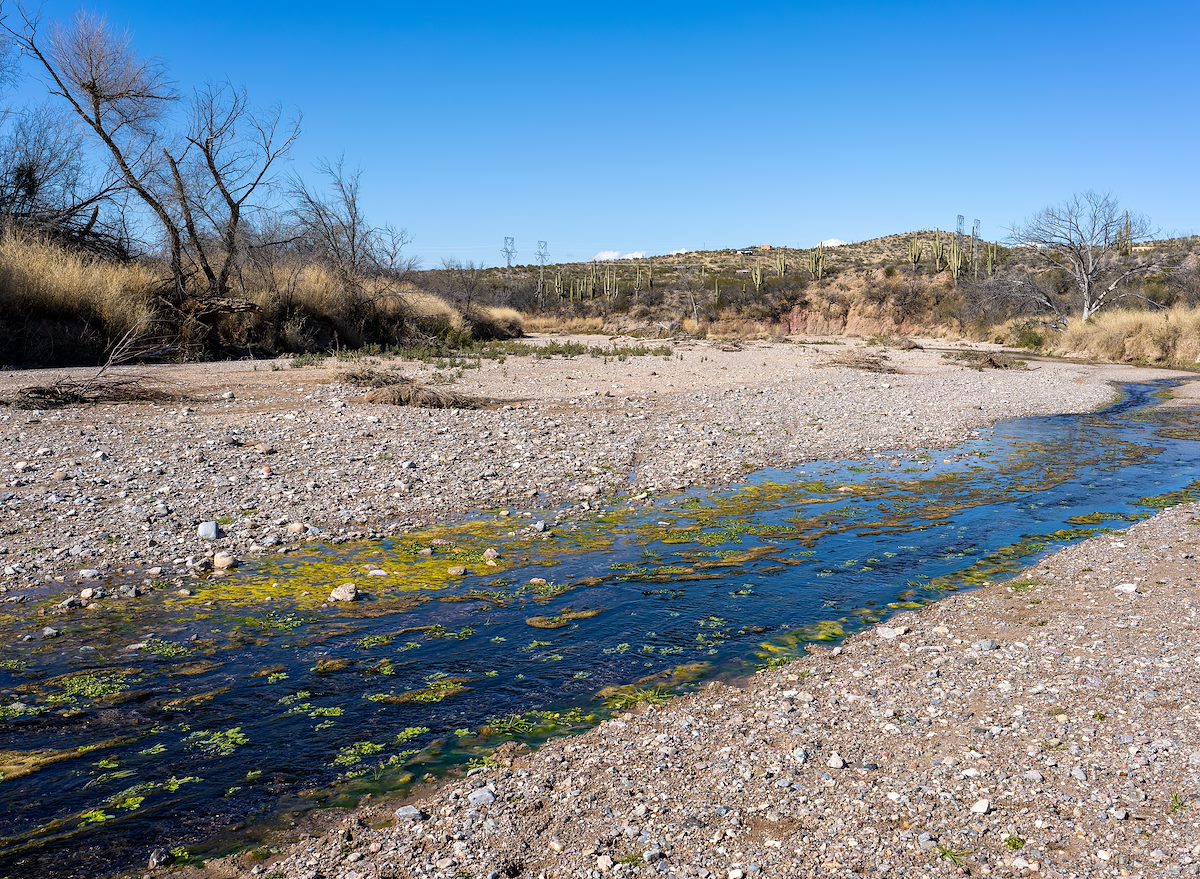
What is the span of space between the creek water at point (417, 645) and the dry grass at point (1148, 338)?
24.4 meters

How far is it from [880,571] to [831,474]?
362 cm

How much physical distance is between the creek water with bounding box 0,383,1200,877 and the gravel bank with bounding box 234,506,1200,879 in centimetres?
38

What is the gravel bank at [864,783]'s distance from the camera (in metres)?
2.96

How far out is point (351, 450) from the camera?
9688 millimetres

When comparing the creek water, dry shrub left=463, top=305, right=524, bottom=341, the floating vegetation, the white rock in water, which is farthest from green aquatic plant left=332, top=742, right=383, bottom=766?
dry shrub left=463, top=305, right=524, bottom=341

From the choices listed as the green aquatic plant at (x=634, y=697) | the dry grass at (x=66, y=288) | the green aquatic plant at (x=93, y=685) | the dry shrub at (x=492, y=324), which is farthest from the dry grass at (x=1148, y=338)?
the green aquatic plant at (x=93, y=685)

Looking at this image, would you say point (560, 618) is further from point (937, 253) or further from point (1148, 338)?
point (937, 253)

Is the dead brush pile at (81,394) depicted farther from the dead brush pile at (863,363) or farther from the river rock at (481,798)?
the dead brush pile at (863,363)

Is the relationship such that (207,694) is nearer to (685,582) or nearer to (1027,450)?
(685,582)

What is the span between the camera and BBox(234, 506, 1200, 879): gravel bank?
2.96m

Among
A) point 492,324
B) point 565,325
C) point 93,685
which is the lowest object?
point 93,685

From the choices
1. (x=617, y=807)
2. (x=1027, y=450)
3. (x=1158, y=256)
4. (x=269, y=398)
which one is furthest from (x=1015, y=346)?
(x=617, y=807)

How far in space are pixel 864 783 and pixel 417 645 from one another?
2.72 meters

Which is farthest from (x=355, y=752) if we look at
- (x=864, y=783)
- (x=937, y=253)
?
(x=937, y=253)
